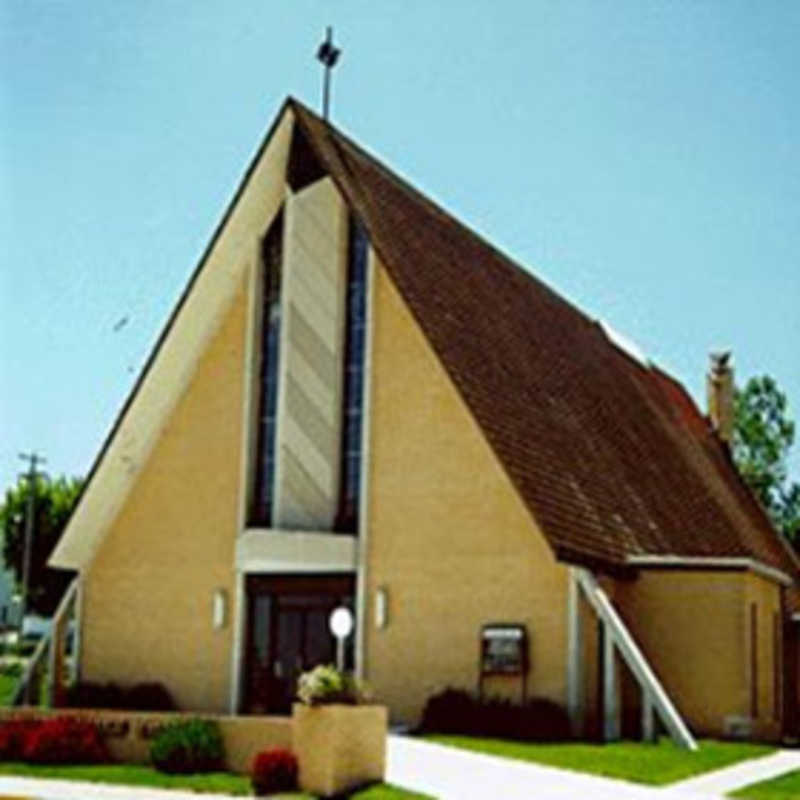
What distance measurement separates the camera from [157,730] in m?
20.1

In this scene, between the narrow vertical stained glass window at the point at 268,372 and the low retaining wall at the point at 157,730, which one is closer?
the low retaining wall at the point at 157,730

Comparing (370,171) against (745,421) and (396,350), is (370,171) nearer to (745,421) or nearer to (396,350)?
(396,350)

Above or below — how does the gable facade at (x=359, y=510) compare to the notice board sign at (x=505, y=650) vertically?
above

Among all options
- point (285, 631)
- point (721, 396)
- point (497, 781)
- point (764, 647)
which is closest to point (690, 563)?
point (764, 647)

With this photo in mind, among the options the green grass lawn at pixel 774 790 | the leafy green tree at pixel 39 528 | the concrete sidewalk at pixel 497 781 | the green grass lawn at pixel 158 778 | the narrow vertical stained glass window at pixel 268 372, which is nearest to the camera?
the concrete sidewalk at pixel 497 781

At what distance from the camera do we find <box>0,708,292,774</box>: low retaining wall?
19016 mm

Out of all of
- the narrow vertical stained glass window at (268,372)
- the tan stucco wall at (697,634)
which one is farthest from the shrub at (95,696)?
the tan stucco wall at (697,634)

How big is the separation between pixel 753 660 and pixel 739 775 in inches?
320

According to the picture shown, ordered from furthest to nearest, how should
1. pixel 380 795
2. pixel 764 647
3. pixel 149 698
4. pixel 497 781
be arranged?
pixel 764 647
pixel 149 698
pixel 497 781
pixel 380 795

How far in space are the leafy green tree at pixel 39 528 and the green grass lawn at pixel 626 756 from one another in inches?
1890

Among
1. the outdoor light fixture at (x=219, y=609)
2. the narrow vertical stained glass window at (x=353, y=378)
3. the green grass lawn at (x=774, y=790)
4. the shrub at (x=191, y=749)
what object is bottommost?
the green grass lawn at (x=774, y=790)

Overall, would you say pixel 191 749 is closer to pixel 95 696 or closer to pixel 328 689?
pixel 328 689

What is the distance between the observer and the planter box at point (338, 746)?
17.9 m

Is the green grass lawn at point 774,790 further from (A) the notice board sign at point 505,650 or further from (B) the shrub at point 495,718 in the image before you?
(A) the notice board sign at point 505,650
